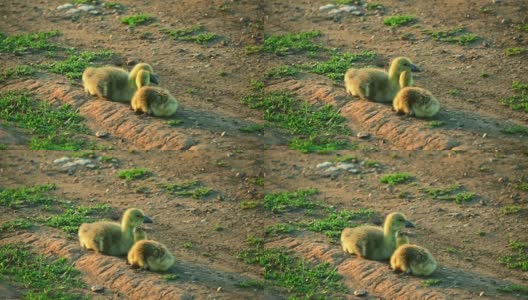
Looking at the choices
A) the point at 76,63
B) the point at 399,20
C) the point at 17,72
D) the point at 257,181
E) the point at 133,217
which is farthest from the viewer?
the point at 399,20

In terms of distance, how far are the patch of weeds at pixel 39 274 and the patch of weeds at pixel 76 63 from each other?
3048 mm

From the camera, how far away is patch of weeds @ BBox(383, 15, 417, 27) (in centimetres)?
2070

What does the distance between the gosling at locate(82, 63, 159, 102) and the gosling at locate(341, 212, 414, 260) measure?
3108 millimetres

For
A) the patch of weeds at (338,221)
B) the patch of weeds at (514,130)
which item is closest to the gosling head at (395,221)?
the patch of weeds at (338,221)

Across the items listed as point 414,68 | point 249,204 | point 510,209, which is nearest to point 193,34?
point 414,68

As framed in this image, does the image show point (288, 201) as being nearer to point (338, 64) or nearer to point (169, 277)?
point (169, 277)

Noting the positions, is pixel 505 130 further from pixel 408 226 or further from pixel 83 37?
pixel 83 37

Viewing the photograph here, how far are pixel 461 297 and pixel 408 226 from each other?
4.03 ft

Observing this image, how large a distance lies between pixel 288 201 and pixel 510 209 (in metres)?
2.24

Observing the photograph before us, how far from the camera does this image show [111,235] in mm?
17016

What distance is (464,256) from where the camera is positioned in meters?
17.0

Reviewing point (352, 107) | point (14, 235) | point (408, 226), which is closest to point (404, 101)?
point (352, 107)

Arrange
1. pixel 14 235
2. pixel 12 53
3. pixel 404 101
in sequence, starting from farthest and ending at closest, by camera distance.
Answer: pixel 12 53, pixel 404 101, pixel 14 235

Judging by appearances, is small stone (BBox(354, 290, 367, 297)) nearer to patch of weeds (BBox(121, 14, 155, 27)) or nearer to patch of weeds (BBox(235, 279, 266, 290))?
patch of weeds (BBox(235, 279, 266, 290))
